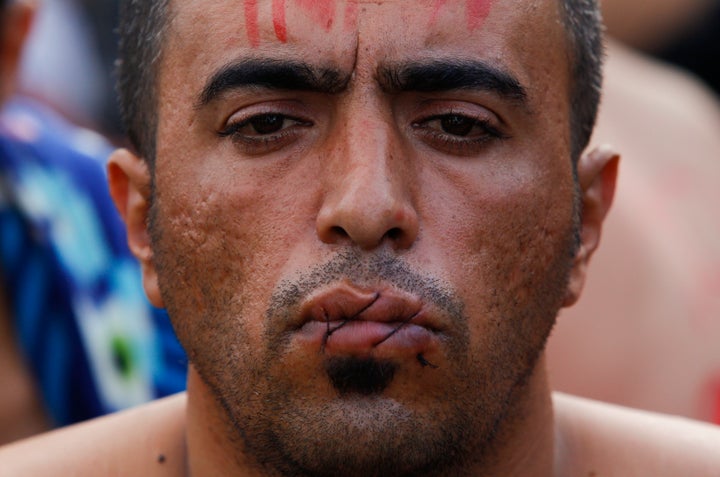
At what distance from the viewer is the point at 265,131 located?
3.03 m

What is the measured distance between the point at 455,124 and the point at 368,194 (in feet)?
1.11

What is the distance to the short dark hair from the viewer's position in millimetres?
3275

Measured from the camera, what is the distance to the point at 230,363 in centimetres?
296

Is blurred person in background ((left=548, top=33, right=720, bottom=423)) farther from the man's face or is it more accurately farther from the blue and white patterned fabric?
the man's face

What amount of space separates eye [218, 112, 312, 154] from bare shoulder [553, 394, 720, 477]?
1125 mm

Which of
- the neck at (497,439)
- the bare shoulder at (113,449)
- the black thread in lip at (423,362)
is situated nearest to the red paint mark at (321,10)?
the black thread in lip at (423,362)

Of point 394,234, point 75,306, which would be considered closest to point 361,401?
point 394,234

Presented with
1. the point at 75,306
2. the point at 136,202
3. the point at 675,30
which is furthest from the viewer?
the point at 675,30

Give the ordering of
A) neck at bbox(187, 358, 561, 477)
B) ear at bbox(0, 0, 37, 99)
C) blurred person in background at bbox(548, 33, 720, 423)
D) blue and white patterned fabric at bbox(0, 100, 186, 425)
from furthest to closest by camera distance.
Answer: ear at bbox(0, 0, 37, 99), blurred person in background at bbox(548, 33, 720, 423), blue and white patterned fabric at bbox(0, 100, 186, 425), neck at bbox(187, 358, 561, 477)

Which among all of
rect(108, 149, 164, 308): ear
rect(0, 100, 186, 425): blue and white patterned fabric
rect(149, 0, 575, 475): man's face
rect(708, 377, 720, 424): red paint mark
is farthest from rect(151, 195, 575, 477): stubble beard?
rect(708, 377, 720, 424): red paint mark

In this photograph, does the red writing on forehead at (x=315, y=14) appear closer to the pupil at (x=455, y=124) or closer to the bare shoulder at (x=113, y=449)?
the pupil at (x=455, y=124)

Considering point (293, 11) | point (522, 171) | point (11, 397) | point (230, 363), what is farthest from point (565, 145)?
point (11, 397)

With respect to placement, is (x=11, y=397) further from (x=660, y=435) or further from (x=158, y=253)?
(x=660, y=435)

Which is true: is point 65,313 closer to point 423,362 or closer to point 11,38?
point 11,38
